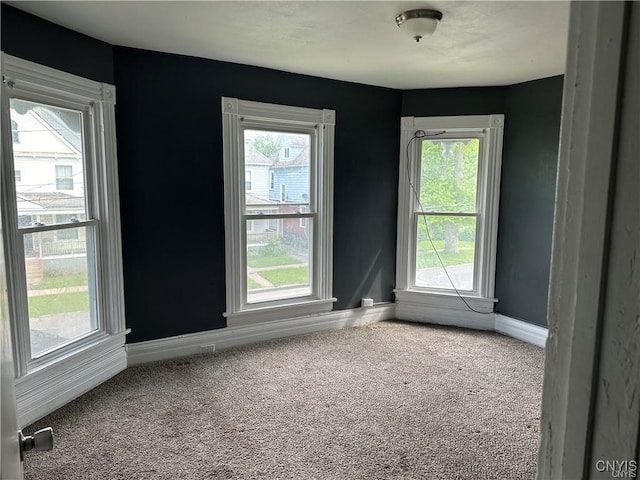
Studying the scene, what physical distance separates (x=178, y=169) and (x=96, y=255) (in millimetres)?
877

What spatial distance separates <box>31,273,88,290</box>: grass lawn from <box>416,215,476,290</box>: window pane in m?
3.10

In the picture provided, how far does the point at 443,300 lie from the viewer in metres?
4.45

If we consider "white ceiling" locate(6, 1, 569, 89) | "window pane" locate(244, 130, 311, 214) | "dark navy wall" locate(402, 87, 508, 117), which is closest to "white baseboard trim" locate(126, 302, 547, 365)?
"window pane" locate(244, 130, 311, 214)

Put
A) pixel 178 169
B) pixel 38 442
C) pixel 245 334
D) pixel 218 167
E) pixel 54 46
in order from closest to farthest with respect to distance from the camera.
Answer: pixel 38 442
pixel 54 46
pixel 178 169
pixel 218 167
pixel 245 334

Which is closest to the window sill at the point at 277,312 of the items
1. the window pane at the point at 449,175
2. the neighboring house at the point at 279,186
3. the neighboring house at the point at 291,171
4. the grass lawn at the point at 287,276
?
the grass lawn at the point at 287,276

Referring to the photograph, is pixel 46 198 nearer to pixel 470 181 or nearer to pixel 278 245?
pixel 278 245

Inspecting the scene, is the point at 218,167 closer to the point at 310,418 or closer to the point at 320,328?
the point at 320,328

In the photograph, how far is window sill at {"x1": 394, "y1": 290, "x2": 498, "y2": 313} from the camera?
14.2 feet

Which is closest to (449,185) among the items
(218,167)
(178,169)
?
(218,167)

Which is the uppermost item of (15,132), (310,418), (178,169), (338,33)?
(338,33)

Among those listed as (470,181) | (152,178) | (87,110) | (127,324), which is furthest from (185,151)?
(470,181)

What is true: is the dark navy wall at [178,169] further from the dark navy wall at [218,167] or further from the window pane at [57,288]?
the window pane at [57,288]

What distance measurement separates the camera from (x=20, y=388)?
8.02 ft

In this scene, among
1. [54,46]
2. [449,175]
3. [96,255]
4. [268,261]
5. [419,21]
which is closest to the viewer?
[419,21]
